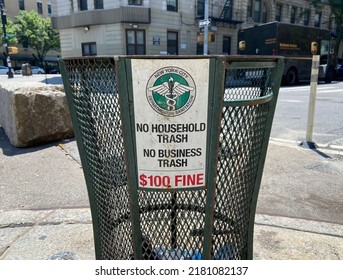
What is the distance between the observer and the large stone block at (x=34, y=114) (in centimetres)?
508

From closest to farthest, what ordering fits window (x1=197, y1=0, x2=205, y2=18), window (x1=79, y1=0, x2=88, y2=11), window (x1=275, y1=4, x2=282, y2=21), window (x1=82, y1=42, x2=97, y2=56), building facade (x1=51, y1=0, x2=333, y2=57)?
building facade (x1=51, y1=0, x2=333, y2=57) < window (x1=79, y1=0, x2=88, y2=11) < window (x1=82, y1=42, x2=97, y2=56) < window (x1=197, y1=0, x2=205, y2=18) < window (x1=275, y1=4, x2=282, y2=21)

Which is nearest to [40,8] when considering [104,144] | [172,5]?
[172,5]

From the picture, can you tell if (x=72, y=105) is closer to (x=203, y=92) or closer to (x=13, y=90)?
(x=203, y=92)

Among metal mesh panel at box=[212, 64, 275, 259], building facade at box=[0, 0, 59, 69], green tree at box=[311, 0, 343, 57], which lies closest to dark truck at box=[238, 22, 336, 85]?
green tree at box=[311, 0, 343, 57]

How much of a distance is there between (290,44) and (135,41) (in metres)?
11.1

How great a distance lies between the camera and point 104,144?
1.82 m

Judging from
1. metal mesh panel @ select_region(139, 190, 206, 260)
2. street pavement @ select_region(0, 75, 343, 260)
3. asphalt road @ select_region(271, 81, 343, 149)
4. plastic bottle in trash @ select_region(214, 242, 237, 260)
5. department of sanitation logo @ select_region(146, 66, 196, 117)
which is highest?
department of sanitation logo @ select_region(146, 66, 196, 117)

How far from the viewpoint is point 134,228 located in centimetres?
167

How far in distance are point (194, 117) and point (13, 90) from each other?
4.54 meters

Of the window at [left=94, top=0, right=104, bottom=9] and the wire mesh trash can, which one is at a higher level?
the window at [left=94, top=0, right=104, bottom=9]

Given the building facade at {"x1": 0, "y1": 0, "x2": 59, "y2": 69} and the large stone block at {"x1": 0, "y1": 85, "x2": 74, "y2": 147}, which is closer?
the large stone block at {"x1": 0, "y1": 85, "x2": 74, "y2": 147}

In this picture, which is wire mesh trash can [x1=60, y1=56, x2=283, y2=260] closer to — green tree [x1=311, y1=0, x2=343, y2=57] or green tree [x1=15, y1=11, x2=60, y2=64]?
green tree [x1=311, y1=0, x2=343, y2=57]

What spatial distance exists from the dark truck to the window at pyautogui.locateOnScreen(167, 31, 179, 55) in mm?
6500

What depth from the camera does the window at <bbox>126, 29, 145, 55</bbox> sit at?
76.1 feet
